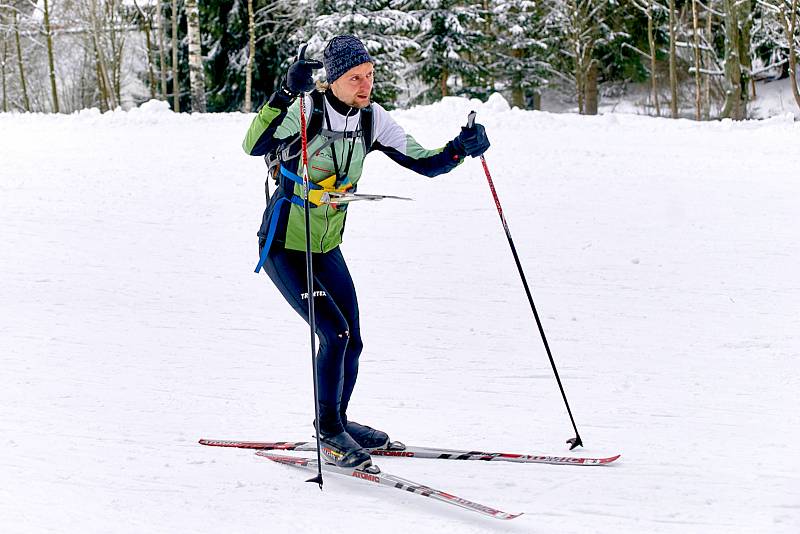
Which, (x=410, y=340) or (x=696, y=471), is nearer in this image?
(x=696, y=471)

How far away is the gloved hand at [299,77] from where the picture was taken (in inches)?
145

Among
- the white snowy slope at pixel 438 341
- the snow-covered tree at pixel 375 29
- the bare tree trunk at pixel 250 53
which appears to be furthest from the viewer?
the bare tree trunk at pixel 250 53

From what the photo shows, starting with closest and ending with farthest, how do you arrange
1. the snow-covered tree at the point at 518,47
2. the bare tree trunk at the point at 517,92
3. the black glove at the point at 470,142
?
the black glove at the point at 470,142, the snow-covered tree at the point at 518,47, the bare tree trunk at the point at 517,92

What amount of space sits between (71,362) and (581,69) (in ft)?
85.6

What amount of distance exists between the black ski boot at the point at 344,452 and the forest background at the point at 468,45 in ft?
60.2

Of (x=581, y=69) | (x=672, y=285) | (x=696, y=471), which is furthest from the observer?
(x=581, y=69)

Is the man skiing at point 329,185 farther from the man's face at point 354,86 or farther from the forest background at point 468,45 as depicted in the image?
the forest background at point 468,45

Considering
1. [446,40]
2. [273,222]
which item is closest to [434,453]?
[273,222]

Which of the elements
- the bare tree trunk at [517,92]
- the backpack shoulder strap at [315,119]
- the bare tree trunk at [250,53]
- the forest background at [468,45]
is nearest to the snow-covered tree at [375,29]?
the forest background at [468,45]

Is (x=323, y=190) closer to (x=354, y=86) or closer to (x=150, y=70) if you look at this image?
(x=354, y=86)

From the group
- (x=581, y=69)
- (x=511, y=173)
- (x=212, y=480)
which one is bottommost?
(x=212, y=480)

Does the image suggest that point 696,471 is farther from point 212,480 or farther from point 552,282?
point 552,282

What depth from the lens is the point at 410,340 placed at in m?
6.32

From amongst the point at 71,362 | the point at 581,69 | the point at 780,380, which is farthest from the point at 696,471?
the point at 581,69
